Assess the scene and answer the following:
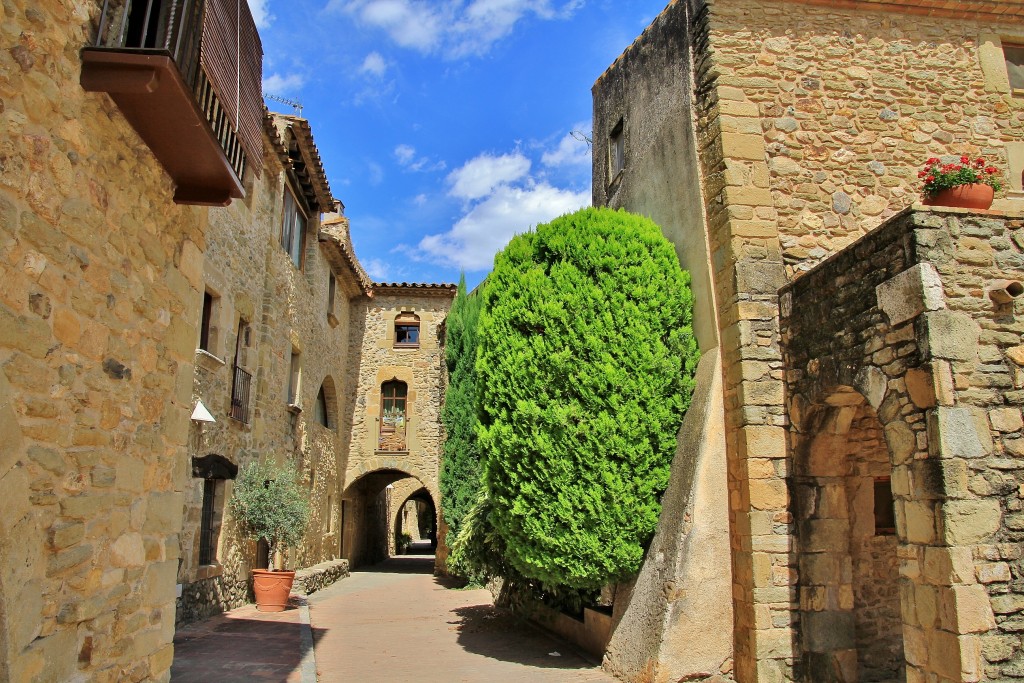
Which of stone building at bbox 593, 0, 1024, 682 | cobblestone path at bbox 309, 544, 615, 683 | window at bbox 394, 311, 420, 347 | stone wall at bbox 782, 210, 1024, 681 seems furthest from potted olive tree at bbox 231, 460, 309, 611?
window at bbox 394, 311, 420, 347

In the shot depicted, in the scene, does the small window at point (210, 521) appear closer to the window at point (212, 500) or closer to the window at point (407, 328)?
the window at point (212, 500)

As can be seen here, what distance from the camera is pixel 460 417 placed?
16500 millimetres

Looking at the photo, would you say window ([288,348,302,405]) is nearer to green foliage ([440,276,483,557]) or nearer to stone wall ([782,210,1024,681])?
green foliage ([440,276,483,557])

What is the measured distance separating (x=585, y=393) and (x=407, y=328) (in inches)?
641

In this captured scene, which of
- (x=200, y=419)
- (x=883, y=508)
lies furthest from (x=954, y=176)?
(x=200, y=419)

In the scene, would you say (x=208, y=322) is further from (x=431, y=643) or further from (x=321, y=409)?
(x=321, y=409)

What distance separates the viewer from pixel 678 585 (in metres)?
7.33

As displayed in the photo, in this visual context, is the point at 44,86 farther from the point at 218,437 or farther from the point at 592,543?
the point at 218,437

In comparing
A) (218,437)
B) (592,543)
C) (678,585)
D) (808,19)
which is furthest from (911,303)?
(218,437)

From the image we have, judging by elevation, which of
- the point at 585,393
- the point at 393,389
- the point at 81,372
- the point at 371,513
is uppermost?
the point at 393,389

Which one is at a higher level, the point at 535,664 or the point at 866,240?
the point at 866,240

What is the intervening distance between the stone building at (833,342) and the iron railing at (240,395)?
725 cm

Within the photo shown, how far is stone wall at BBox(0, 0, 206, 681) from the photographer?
307 cm

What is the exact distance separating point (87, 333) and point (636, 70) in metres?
8.59
